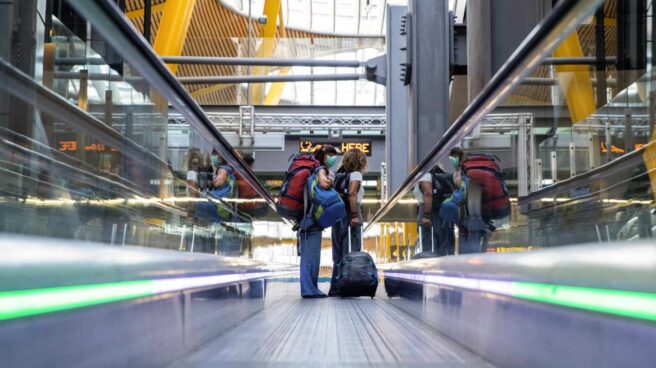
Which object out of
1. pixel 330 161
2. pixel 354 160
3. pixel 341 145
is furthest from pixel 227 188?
pixel 341 145

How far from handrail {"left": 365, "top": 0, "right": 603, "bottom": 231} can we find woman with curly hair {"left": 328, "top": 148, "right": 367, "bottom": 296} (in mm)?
5241

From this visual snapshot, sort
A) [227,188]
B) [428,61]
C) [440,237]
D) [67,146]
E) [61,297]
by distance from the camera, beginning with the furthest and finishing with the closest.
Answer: [428,61]
[227,188]
[440,237]
[67,146]
[61,297]

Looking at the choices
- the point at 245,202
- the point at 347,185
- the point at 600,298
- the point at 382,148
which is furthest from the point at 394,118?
the point at 600,298

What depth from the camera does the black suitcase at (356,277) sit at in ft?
31.9

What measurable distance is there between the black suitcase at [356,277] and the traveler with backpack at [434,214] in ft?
7.07

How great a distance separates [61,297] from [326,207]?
7.42 m

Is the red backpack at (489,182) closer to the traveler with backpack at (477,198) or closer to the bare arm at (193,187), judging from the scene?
the traveler with backpack at (477,198)

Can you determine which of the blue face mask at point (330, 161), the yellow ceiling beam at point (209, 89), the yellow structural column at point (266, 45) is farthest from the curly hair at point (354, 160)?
the yellow ceiling beam at point (209, 89)

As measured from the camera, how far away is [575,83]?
12.5ft

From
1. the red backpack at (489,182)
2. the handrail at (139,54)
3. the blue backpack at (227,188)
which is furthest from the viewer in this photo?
the blue backpack at (227,188)

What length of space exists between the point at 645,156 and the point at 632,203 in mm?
159

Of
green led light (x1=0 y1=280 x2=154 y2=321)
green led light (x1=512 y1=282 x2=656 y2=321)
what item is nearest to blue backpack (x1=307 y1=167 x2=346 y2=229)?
green led light (x1=512 y1=282 x2=656 y2=321)

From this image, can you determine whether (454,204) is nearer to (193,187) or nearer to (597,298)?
(193,187)

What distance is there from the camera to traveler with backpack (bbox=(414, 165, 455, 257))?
19.2 feet
